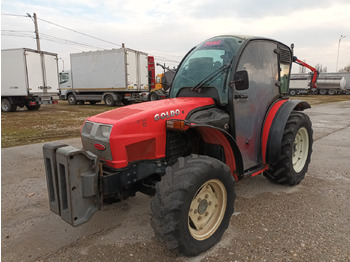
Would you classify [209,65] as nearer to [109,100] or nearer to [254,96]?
[254,96]

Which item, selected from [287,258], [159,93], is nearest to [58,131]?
[159,93]

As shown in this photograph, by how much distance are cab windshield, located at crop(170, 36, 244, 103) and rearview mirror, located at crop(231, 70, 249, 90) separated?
207 mm

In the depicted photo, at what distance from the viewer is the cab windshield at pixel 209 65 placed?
3.22 m

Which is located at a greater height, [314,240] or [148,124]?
[148,124]

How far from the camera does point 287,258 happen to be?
2494 mm

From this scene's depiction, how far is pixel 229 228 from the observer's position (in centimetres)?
→ 301

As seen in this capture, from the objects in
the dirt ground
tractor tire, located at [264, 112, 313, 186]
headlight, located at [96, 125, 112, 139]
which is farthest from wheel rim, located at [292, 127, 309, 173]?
headlight, located at [96, 125, 112, 139]

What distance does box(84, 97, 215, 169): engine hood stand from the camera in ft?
8.34

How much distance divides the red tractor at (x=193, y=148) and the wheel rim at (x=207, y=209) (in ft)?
0.03

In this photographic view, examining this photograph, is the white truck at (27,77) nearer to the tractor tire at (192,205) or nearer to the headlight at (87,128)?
the headlight at (87,128)

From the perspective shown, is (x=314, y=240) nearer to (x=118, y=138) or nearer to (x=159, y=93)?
(x=118, y=138)

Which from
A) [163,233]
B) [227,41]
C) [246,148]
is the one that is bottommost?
[163,233]

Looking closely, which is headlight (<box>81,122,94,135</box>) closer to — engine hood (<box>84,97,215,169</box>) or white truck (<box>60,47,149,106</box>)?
engine hood (<box>84,97,215,169</box>)

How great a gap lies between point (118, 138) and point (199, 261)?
1.37 metres
